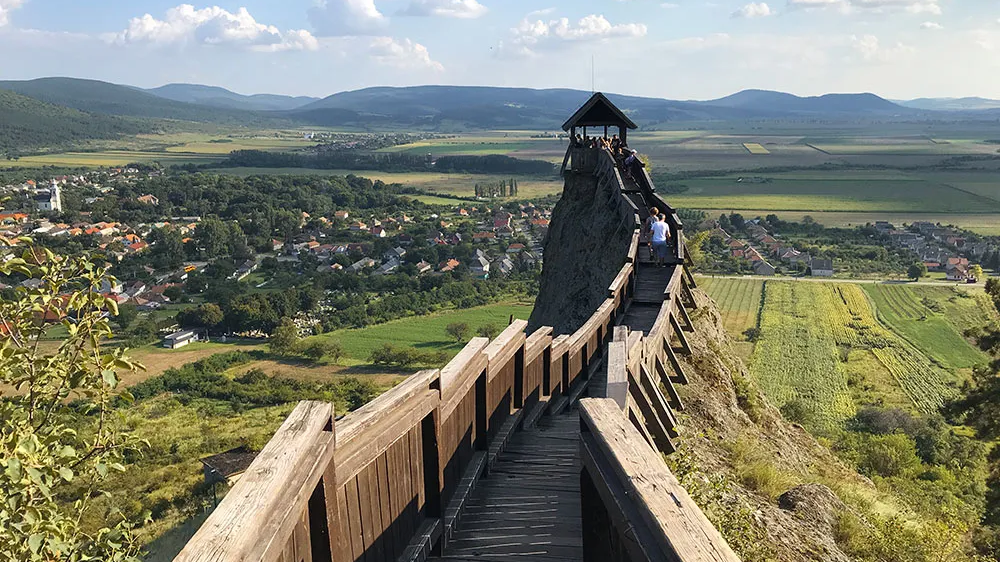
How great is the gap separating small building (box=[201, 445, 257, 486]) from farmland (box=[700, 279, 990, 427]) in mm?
27063

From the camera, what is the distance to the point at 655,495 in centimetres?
226

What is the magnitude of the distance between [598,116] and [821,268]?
64258 mm

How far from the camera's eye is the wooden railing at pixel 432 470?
219cm

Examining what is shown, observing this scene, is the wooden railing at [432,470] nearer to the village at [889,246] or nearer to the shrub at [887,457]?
the shrub at [887,457]

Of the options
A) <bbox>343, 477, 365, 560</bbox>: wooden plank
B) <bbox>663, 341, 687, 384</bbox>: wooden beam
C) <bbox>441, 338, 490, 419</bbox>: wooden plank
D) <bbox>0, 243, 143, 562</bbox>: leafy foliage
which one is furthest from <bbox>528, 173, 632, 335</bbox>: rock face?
<bbox>0, 243, 143, 562</bbox>: leafy foliage

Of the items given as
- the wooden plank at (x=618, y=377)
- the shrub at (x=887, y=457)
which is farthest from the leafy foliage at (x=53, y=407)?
the shrub at (x=887, y=457)

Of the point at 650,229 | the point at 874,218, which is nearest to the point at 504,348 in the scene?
the point at 650,229

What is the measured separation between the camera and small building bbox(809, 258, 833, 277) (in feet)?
255

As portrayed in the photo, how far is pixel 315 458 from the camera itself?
2.72 metres

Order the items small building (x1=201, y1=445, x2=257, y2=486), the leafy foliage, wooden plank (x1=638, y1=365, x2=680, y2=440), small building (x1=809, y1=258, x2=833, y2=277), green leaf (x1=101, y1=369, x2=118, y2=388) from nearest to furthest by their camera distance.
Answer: the leafy foliage, green leaf (x1=101, y1=369, x2=118, y2=388), wooden plank (x1=638, y1=365, x2=680, y2=440), small building (x1=201, y1=445, x2=257, y2=486), small building (x1=809, y1=258, x2=833, y2=277)

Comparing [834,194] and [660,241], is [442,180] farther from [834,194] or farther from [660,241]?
[660,241]

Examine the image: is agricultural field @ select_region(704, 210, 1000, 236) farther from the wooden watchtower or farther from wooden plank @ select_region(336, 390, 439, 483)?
wooden plank @ select_region(336, 390, 439, 483)

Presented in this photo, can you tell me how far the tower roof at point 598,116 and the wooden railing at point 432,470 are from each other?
1688cm

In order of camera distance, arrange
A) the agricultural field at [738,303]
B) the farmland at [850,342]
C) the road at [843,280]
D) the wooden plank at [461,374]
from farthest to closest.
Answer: the road at [843,280] < the agricultural field at [738,303] < the farmland at [850,342] < the wooden plank at [461,374]
